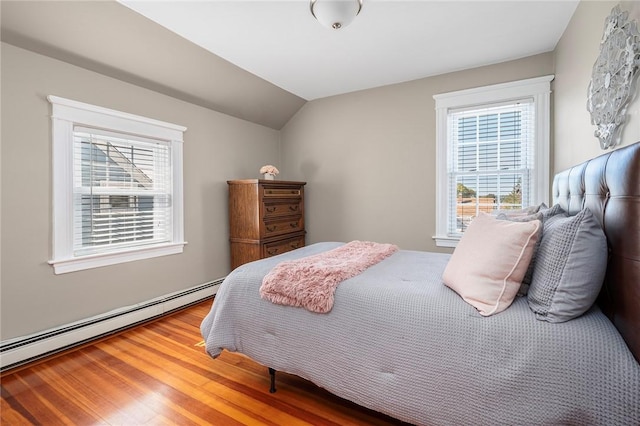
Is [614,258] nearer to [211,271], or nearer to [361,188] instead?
[361,188]

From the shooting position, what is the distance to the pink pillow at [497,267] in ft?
4.01

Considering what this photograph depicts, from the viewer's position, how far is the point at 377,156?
382cm

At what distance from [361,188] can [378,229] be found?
576 millimetres

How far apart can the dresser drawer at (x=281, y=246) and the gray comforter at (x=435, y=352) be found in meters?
1.79

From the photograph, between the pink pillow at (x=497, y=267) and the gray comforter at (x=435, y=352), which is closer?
the gray comforter at (x=435, y=352)

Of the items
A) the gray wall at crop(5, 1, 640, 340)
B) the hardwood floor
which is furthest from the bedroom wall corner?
the hardwood floor

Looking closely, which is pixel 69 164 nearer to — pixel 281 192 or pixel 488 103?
pixel 281 192

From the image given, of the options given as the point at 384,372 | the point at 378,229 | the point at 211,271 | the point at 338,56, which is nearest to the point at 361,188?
the point at 378,229

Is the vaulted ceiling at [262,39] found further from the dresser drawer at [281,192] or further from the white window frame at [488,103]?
the dresser drawer at [281,192]

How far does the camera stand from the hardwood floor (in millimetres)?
1590

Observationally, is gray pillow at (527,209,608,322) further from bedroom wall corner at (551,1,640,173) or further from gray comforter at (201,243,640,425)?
bedroom wall corner at (551,1,640,173)

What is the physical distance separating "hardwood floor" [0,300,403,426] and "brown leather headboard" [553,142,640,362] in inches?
42.1

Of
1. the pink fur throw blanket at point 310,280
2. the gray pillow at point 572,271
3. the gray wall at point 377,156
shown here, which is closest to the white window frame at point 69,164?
the pink fur throw blanket at point 310,280

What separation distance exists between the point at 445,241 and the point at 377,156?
1.31m
